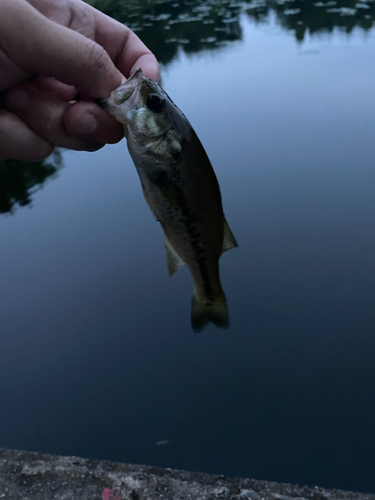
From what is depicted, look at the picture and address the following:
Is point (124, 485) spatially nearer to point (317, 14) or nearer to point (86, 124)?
point (86, 124)

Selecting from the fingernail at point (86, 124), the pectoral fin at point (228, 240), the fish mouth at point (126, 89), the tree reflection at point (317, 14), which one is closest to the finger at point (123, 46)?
the fish mouth at point (126, 89)

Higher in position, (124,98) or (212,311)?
(124,98)

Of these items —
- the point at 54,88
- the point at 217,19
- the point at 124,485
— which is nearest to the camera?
the point at 54,88

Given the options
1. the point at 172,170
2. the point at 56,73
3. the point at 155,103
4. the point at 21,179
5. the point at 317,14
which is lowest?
the point at 21,179

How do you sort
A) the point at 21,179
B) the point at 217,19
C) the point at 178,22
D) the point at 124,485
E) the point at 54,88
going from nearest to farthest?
the point at 54,88 → the point at 124,485 → the point at 21,179 → the point at 217,19 → the point at 178,22

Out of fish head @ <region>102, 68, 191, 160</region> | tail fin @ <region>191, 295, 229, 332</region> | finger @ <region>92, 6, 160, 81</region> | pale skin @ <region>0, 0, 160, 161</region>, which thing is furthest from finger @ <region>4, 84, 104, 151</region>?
tail fin @ <region>191, 295, 229, 332</region>

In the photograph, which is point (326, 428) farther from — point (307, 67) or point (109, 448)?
point (307, 67)

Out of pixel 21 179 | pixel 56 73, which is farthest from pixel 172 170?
pixel 21 179

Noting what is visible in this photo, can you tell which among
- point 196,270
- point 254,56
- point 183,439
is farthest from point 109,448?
point 254,56
